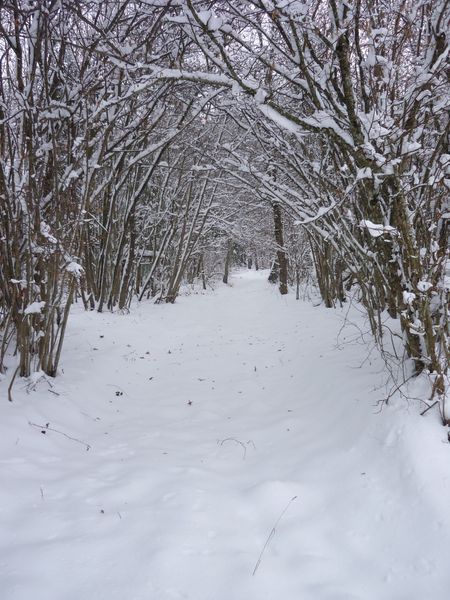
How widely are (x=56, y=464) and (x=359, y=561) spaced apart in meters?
1.96

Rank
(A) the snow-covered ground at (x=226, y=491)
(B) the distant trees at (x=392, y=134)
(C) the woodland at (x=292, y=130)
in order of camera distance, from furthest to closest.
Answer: (C) the woodland at (x=292, y=130) → (B) the distant trees at (x=392, y=134) → (A) the snow-covered ground at (x=226, y=491)

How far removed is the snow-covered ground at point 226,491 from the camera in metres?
1.65

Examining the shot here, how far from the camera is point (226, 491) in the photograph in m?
2.33

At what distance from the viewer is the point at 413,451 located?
2168mm

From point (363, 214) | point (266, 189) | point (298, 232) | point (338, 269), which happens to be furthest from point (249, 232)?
point (363, 214)

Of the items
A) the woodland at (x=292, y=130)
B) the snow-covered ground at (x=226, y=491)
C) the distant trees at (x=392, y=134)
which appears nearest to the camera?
the snow-covered ground at (x=226, y=491)

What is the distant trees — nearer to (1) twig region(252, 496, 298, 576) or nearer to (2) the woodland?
(2) the woodland

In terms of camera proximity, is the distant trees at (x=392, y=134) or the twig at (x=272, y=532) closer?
the twig at (x=272, y=532)

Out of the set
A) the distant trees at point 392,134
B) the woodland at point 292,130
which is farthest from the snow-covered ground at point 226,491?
the distant trees at point 392,134

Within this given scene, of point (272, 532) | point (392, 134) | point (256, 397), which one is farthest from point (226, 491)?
point (392, 134)

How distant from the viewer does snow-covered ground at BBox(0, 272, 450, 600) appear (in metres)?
1.65

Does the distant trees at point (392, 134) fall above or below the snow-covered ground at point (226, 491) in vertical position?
above

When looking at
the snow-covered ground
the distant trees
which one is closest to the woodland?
the distant trees

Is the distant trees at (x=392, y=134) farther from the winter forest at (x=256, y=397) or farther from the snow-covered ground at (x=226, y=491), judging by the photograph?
the snow-covered ground at (x=226, y=491)
